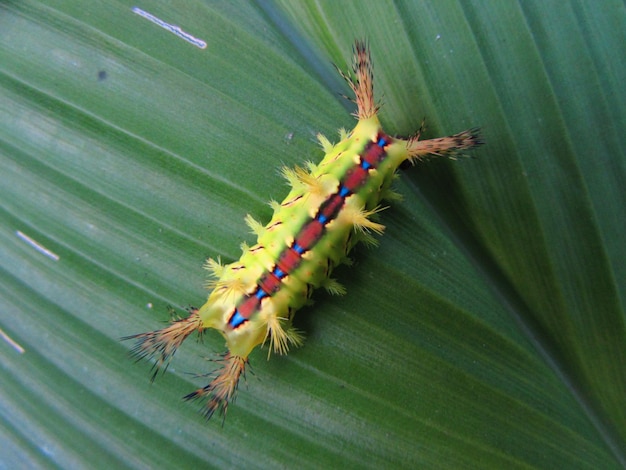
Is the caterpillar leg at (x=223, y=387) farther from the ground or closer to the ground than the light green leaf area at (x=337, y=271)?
closer to the ground

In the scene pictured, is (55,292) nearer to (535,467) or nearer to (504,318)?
(504,318)

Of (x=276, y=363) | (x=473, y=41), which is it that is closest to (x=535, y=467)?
(x=276, y=363)

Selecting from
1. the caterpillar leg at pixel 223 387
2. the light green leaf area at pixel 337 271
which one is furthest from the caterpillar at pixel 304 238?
the light green leaf area at pixel 337 271

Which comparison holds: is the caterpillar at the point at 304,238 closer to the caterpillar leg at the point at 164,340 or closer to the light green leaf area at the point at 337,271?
the caterpillar leg at the point at 164,340
